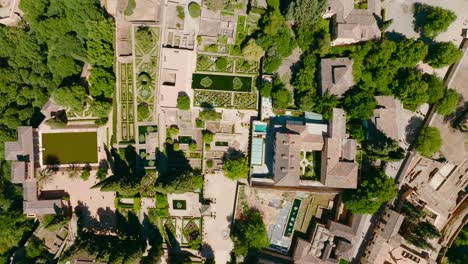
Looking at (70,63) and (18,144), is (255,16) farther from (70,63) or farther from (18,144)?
(18,144)

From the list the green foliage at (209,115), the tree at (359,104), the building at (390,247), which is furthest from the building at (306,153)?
the building at (390,247)


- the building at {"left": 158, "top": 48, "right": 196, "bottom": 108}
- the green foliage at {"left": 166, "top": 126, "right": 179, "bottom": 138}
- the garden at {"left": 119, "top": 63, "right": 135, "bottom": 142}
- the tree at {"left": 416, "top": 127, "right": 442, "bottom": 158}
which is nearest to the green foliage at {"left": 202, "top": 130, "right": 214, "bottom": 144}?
the green foliage at {"left": 166, "top": 126, "right": 179, "bottom": 138}

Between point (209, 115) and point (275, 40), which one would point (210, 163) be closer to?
point (209, 115)

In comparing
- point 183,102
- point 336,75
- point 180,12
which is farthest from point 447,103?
point 180,12

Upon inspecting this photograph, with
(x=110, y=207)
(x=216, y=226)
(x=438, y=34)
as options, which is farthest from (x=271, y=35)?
(x=110, y=207)

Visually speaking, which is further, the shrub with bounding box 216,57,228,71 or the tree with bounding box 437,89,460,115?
the shrub with bounding box 216,57,228,71

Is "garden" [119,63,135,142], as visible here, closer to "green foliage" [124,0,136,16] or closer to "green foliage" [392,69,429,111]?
"green foliage" [124,0,136,16]
